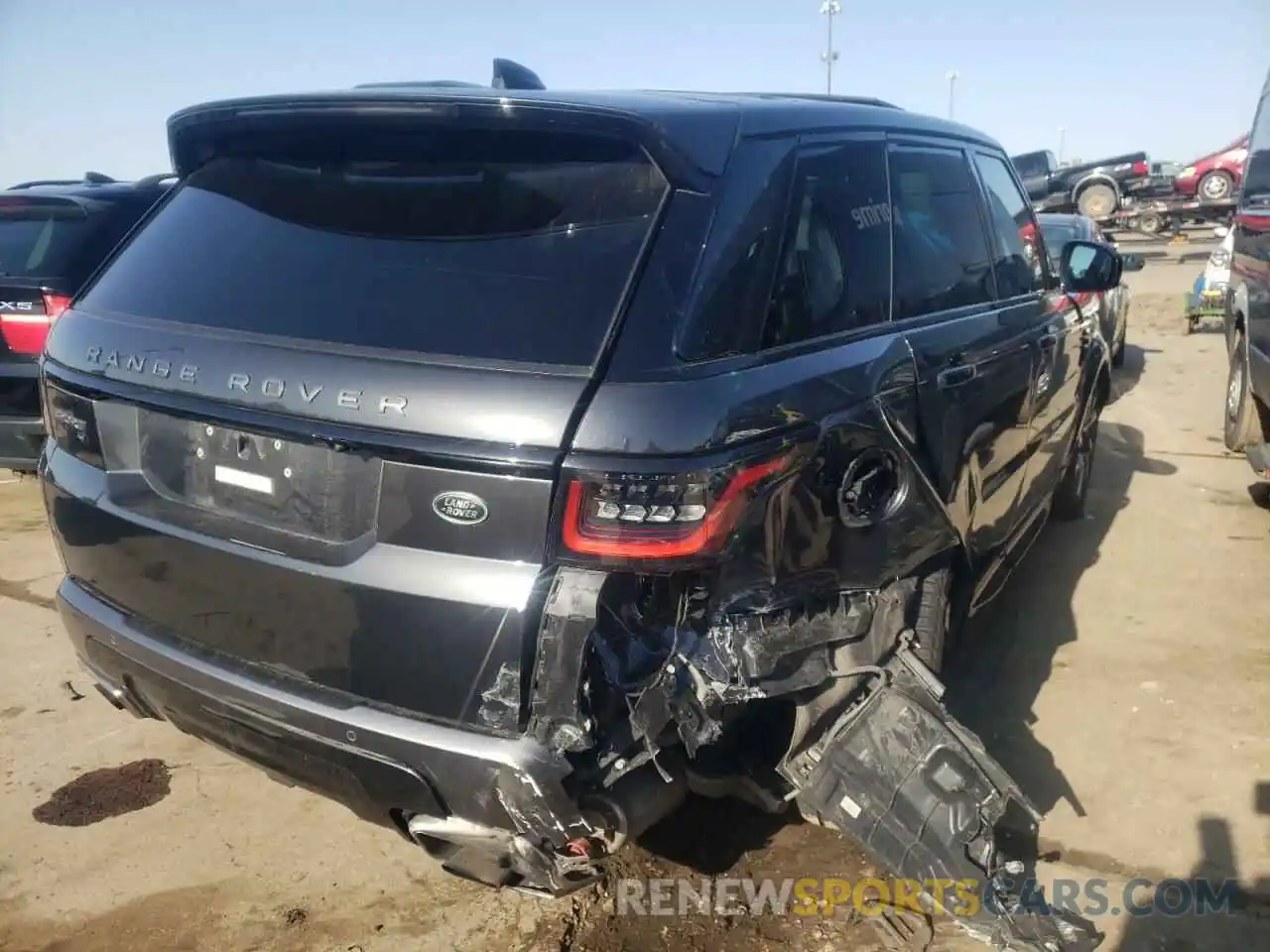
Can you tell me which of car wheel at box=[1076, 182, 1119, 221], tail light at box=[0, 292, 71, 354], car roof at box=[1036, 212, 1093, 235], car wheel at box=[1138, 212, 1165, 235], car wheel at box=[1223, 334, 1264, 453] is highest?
tail light at box=[0, 292, 71, 354]

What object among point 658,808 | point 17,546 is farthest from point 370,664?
point 17,546

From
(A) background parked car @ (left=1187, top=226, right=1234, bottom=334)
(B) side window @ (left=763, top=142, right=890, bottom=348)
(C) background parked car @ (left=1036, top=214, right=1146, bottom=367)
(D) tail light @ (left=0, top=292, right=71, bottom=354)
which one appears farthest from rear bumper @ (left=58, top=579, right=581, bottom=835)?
(A) background parked car @ (left=1187, top=226, right=1234, bottom=334)

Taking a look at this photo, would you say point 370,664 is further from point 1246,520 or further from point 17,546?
point 1246,520

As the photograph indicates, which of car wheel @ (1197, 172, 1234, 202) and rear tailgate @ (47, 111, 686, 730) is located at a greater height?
rear tailgate @ (47, 111, 686, 730)

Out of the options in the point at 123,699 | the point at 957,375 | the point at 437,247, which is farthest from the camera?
the point at 957,375

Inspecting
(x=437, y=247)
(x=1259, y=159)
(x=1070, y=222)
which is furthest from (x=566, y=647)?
(x=1070, y=222)

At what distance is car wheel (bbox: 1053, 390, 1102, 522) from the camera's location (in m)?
5.41

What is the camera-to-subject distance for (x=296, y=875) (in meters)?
2.90

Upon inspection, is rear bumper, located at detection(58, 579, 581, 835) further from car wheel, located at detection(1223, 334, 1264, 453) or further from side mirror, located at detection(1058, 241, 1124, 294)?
car wheel, located at detection(1223, 334, 1264, 453)

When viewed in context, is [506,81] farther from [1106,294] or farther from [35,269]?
[1106,294]

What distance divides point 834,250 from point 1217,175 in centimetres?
2305

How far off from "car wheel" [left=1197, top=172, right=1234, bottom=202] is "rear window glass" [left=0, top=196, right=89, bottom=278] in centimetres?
2188

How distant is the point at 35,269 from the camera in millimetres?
5574

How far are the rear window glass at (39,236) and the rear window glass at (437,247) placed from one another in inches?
144
